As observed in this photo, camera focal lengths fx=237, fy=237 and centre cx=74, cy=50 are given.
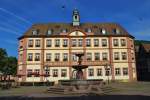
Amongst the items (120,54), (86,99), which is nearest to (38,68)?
(120,54)

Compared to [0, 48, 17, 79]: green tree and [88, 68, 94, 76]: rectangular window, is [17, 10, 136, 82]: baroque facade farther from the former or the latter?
[0, 48, 17, 79]: green tree

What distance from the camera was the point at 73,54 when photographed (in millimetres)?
56094

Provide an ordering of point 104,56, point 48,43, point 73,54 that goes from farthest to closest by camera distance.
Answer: point 48,43 < point 104,56 < point 73,54

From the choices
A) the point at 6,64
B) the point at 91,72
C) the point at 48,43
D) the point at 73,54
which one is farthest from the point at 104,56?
the point at 6,64

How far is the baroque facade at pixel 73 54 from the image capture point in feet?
183

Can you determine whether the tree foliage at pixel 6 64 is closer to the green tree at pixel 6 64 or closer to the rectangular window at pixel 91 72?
the green tree at pixel 6 64

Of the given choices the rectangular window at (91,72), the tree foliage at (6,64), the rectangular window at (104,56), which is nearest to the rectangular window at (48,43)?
the rectangular window at (91,72)

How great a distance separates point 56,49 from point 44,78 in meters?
7.40

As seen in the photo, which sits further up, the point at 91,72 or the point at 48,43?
the point at 48,43

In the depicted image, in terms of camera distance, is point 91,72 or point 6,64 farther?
point 6,64

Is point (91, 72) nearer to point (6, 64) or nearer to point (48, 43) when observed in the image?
point (48, 43)

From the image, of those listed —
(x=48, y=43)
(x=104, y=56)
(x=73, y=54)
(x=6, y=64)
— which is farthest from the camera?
(x=6, y=64)

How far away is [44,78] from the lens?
2199 inches

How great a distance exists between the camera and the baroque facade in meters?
55.8
